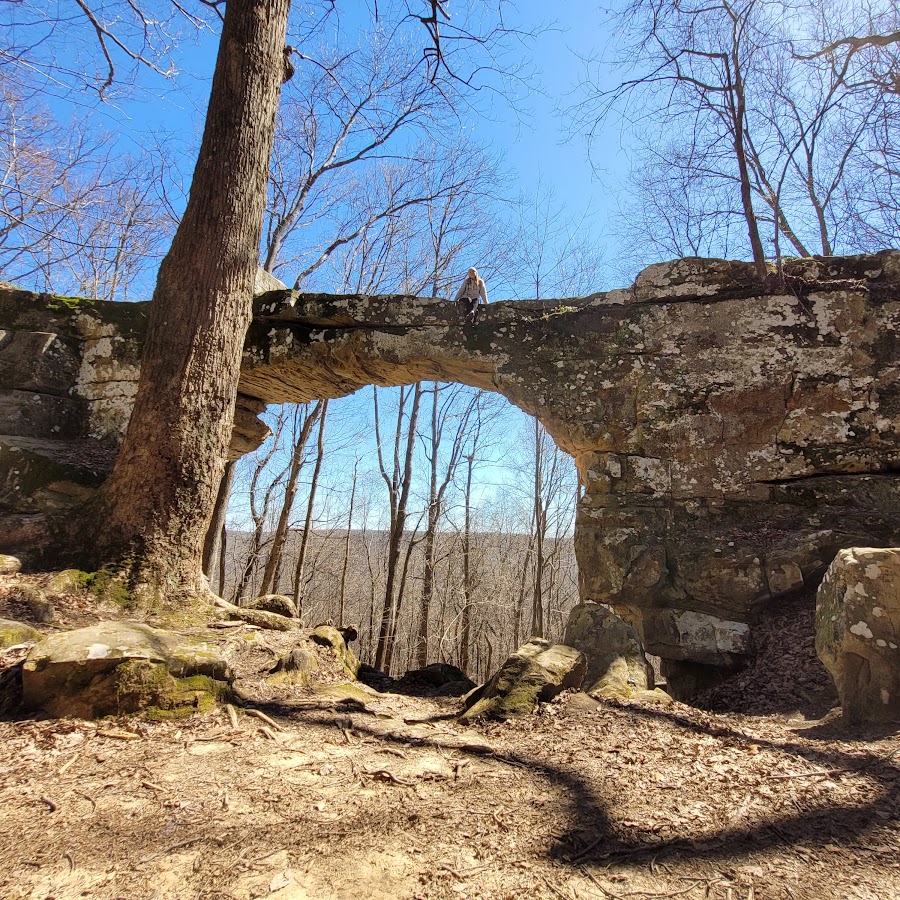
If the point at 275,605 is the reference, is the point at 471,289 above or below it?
above

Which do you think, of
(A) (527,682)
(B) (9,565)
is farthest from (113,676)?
(A) (527,682)

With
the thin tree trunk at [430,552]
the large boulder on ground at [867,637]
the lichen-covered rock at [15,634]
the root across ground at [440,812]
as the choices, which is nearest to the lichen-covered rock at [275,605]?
the lichen-covered rock at [15,634]

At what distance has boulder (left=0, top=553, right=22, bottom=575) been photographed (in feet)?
12.0

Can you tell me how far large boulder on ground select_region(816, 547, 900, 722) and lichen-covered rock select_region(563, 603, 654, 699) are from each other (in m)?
1.16

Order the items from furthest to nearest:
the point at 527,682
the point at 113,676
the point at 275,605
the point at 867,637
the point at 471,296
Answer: the point at 471,296 < the point at 275,605 < the point at 527,682 < the point at 867,637 < the point at 113,676

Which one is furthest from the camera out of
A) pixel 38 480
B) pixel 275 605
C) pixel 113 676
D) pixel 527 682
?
pixel 275 605

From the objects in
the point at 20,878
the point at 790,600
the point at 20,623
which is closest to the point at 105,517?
the point at 20,623

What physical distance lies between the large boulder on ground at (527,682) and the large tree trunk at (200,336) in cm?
211

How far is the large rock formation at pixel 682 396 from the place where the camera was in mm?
4930

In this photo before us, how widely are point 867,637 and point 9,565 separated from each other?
→ 5150 millimetres

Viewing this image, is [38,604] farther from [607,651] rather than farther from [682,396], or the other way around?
[682,396]

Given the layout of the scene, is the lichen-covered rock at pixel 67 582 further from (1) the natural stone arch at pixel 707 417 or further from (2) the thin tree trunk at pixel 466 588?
(2) the thin tree trunk at pixel 466 588

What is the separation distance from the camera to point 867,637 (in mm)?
2818

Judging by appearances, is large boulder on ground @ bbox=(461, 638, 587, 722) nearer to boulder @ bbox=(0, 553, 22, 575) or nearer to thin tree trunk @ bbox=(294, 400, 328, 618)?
boulder @ bbox=(0, 553, 22, 575)
